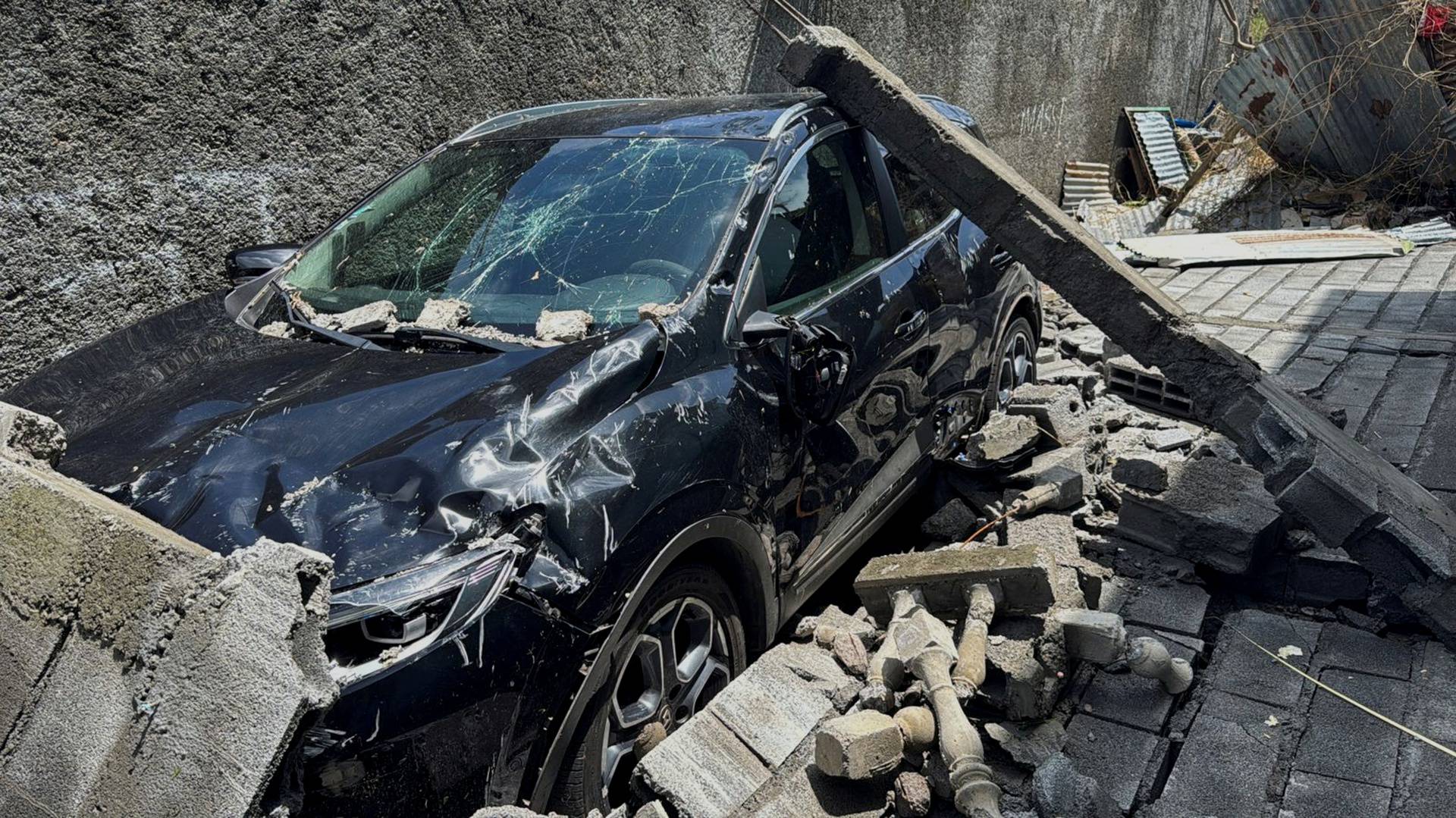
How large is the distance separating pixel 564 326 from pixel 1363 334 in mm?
5396

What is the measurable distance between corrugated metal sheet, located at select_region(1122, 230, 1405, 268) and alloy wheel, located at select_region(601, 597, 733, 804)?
287 inches

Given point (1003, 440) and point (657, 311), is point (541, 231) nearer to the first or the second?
point (657, 311)

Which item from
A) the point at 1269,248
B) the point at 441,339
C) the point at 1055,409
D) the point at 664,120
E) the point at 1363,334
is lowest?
the point at 1269,248

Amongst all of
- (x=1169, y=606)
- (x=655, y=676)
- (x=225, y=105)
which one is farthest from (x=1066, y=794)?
(x=225, y=105)

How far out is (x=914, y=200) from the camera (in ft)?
14.8

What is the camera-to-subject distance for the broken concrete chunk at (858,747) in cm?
270

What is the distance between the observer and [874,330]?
3879mm

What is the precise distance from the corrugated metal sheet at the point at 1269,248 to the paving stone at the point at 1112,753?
6.88 metres

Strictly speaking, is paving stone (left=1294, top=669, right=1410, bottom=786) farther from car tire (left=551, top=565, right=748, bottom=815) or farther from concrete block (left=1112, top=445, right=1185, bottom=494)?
car tire (left=551, top=565, right=748, bottom=815)

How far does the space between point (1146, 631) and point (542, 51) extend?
494 cm

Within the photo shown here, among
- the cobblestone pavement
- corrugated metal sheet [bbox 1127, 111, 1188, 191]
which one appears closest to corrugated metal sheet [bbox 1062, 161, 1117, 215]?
corrugated metal sheet [bbox 1127, 111, 1188, 191]

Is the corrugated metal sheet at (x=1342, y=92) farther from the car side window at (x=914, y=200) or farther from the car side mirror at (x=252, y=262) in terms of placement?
the car side mirror at (x=252, y=262)

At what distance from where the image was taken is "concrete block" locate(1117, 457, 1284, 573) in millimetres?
3607

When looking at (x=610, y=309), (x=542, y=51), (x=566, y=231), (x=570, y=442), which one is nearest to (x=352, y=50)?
(x=542, y=51)
